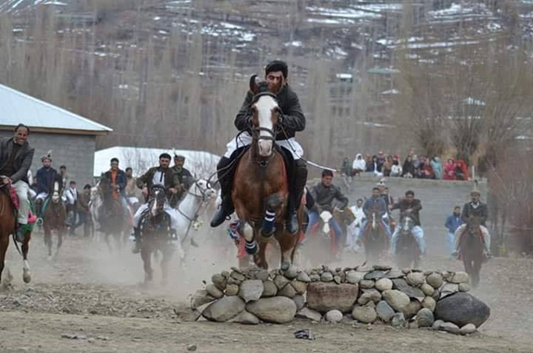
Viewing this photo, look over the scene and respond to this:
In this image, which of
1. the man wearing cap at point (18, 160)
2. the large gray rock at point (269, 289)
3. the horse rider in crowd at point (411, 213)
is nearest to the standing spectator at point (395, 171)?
the horse rider in crowd at point (411, 213)

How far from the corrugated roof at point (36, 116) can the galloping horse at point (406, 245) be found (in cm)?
2350

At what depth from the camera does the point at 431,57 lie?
65.9 meters

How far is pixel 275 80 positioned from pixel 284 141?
32.4 inches

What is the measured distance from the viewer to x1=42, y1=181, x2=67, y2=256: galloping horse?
93.5 ft

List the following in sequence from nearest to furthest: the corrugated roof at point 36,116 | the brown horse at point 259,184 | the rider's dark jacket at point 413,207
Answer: the brown horse at point 259,184
the rider's dark jacket at point 413,207
the corrugated roof at point 36,116

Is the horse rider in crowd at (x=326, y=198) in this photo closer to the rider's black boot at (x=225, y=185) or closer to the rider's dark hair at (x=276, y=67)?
the rider's black boot at (x=225, y=185)

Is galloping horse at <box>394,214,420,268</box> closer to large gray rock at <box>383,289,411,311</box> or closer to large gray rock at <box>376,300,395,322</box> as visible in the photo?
large gray rock at <box>383,289,411,311</box>

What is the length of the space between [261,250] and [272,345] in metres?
3.37

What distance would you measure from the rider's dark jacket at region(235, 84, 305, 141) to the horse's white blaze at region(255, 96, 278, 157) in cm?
62

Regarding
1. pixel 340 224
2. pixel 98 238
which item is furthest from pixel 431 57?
pixel 340 224

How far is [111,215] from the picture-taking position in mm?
29891

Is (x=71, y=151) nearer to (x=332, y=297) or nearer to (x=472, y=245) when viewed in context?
(x=472, y=245)

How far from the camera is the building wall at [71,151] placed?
47.1 meters

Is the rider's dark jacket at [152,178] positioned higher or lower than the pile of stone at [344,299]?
higher
